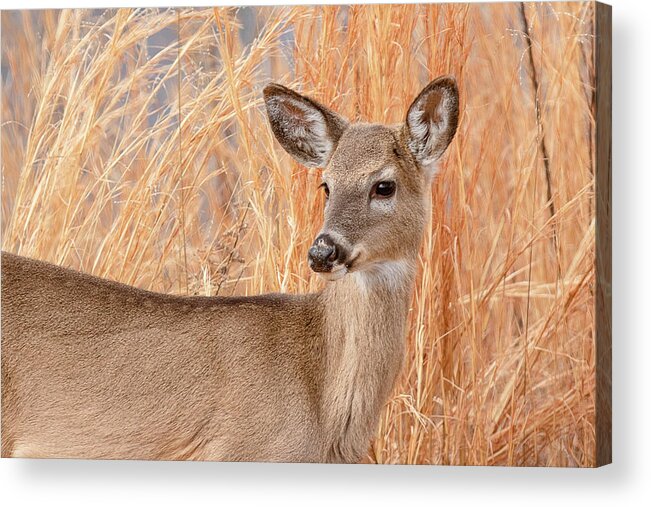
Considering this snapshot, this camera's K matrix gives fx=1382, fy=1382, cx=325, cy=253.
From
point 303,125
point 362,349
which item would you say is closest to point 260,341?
point 362,349

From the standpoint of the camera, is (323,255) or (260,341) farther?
(260,341)

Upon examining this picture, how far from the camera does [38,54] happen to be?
552 centimetres

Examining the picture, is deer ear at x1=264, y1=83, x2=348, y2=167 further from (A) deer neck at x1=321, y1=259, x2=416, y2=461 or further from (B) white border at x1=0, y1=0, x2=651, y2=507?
(A) deer neck at x1=321, y1=259, x2=416, y2=461

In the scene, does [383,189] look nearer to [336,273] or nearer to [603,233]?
[336,273]

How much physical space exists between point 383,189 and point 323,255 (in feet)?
1.30

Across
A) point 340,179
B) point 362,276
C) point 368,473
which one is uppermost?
point 340,179

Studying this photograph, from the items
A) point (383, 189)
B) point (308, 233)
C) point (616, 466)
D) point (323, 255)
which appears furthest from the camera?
point (308, 233)

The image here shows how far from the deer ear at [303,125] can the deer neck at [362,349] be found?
0.52 m

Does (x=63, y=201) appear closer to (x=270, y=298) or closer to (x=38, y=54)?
→ (x=38, y=54)

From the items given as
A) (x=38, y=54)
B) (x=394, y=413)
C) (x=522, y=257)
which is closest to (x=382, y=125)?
(x=522, y=257)

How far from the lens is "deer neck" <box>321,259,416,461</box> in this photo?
4918 mm

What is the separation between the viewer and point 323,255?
4.63m

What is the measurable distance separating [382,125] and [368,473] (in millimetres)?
1337

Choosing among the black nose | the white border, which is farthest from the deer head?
the white border
